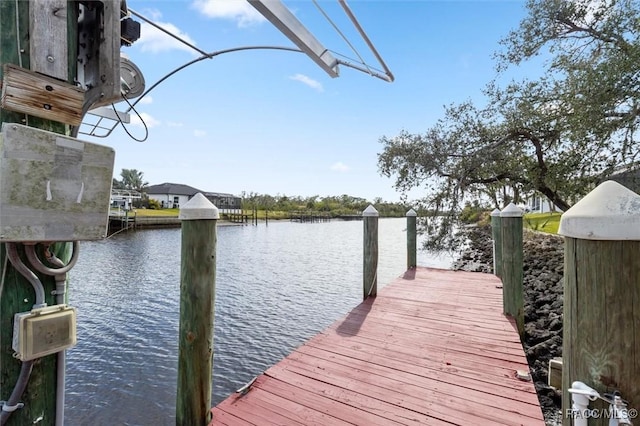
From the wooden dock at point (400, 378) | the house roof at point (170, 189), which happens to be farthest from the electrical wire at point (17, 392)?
the house roof at point (170, 189)

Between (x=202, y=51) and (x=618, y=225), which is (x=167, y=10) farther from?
(x=618, y=225)

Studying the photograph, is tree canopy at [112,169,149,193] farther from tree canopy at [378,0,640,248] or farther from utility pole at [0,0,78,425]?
Answer: utility pole at [0,0,78,425]

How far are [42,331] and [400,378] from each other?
2360 millimetres

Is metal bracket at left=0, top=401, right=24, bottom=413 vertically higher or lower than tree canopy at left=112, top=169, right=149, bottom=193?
lower

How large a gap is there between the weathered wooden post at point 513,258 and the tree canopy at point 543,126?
398 centimetres

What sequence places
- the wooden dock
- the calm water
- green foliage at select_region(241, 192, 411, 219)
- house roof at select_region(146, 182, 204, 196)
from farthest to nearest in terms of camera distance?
green foliage at select_region(241, 192, 411, 219), house roof at select_region(146, 182, 204, 196), the calm water, the wooden dock

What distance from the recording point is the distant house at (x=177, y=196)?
5059 centimetres

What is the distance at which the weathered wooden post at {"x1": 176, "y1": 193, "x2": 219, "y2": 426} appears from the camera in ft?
6.33

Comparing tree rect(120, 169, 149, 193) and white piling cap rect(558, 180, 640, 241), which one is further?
tree rect(120, 169, 149, 193)

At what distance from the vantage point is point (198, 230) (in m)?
1.93

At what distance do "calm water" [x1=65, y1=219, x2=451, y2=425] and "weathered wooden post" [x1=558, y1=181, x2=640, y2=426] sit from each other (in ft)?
14.2

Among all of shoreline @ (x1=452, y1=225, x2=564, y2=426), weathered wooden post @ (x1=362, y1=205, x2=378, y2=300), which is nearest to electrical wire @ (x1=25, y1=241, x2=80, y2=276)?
weathered wooden post @ (x1=362, y1=205, x2=378, y2=300)

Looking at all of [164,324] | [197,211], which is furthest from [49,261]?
[164,324]

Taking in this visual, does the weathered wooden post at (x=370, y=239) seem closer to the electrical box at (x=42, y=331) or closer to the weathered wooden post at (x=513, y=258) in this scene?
the weathered wooden post at (x=513, y=258)
